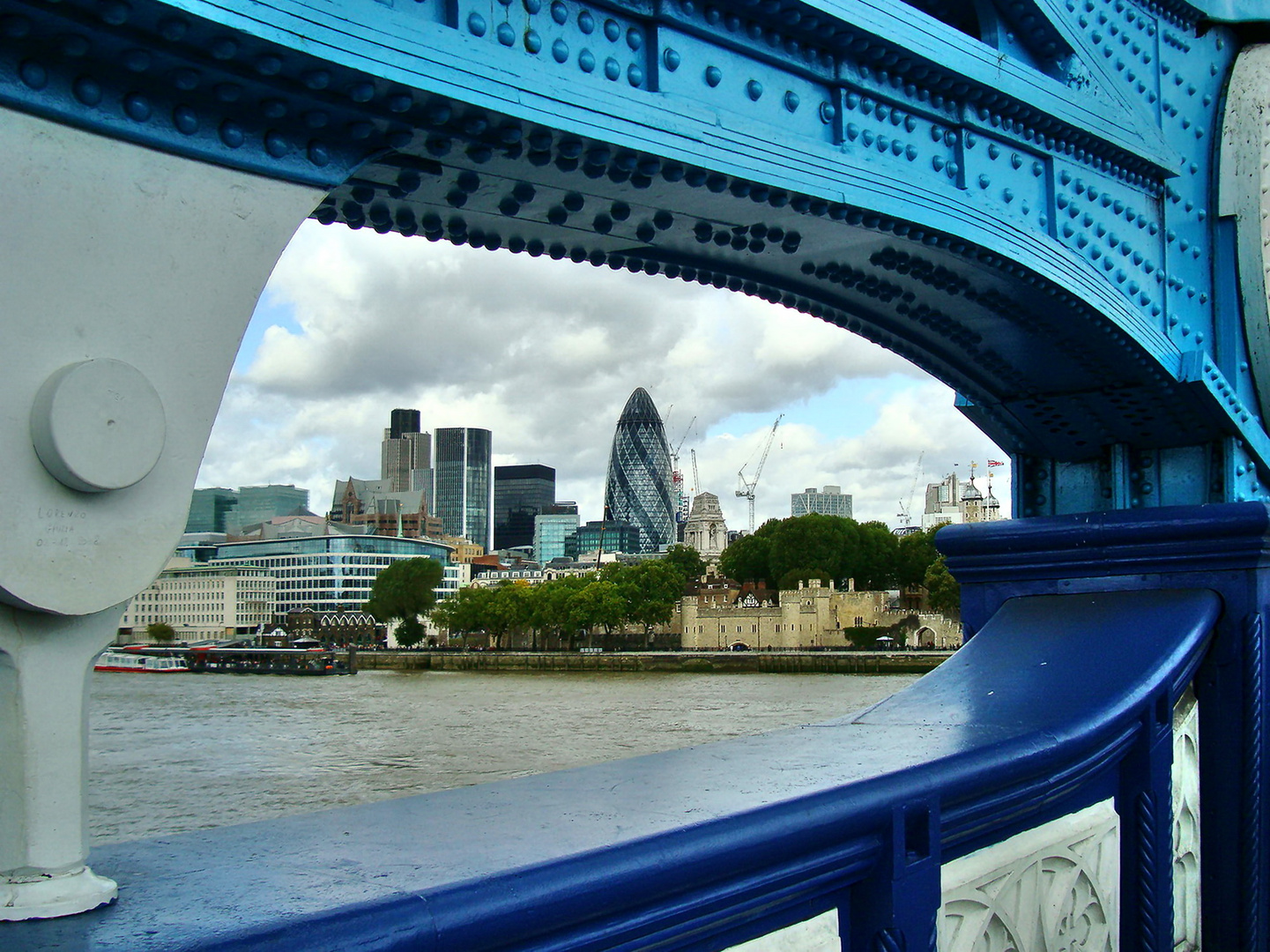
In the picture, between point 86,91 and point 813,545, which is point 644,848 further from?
point 813,545

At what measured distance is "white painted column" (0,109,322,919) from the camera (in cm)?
142

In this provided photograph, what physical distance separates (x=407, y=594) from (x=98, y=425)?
3411 inches

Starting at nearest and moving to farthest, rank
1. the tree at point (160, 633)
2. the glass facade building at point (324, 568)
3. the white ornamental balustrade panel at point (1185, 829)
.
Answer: the white ornamental balustrade panel at point (1185, 829) < the tree at point (160, 633) < the glass facade building at point (324, 568)

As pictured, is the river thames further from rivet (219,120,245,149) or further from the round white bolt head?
the round white bolt head

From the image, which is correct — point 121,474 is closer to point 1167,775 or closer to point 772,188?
point 772,188

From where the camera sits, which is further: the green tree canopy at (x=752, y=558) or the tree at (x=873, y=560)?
the green tree canopy at (x=752, y=558)

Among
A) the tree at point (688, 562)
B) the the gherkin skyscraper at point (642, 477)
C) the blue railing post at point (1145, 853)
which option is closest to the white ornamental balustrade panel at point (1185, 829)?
the blue railing post at point (1145, 853)

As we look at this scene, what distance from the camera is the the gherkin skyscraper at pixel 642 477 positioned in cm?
15175

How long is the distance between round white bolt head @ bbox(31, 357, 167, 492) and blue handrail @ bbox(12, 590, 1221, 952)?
A: 0.52 m

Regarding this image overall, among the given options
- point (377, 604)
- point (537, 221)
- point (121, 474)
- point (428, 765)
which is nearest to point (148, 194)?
point (121, 474)

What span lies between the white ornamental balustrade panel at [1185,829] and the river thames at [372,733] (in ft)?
16.4

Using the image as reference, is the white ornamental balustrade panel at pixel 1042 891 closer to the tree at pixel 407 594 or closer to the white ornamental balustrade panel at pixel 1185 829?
the white ornamental balustrade panel at pixel 1185 829

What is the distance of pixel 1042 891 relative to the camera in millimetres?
→ 2680

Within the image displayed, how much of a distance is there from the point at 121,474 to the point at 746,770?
135 cm
